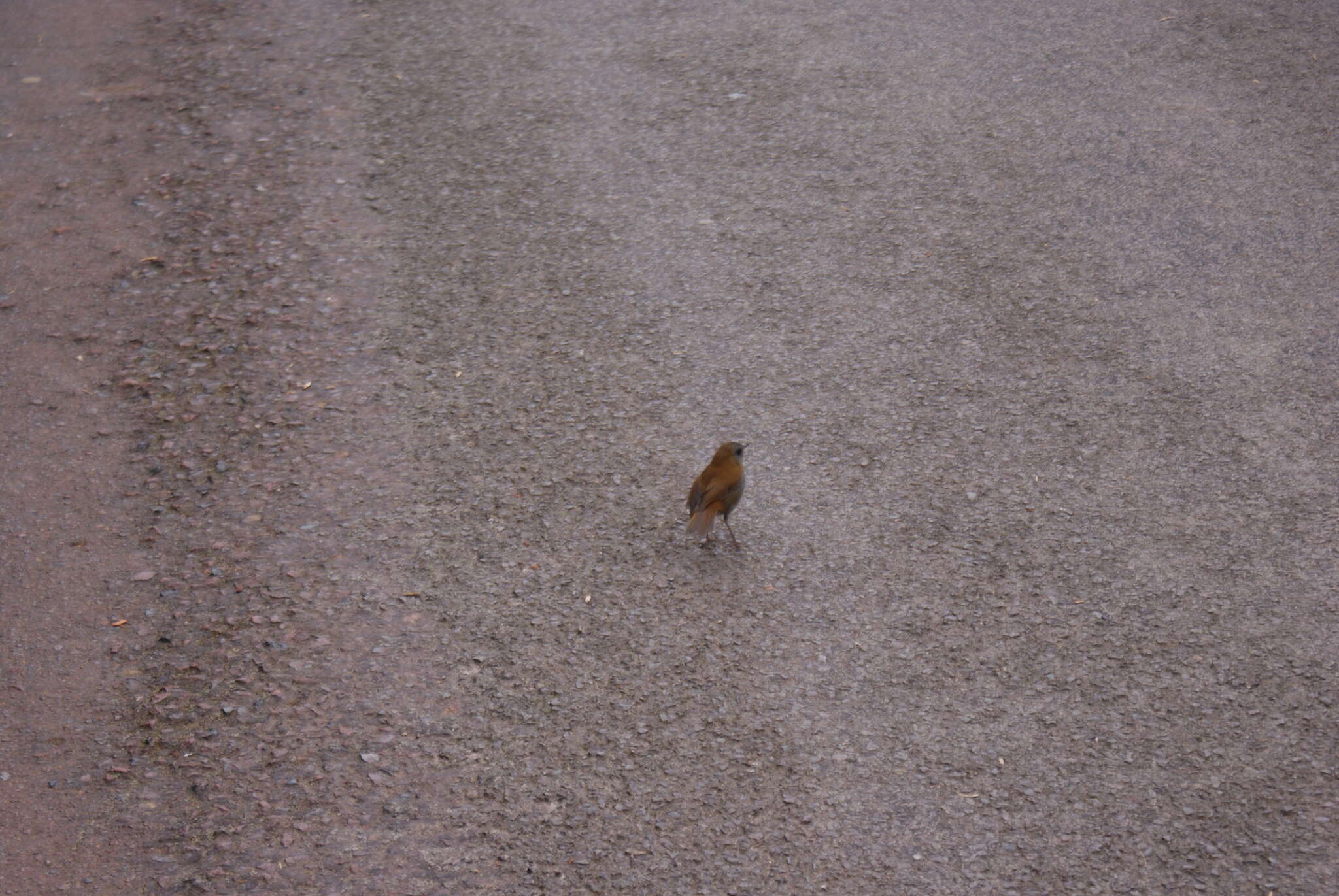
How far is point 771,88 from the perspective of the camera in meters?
7.37

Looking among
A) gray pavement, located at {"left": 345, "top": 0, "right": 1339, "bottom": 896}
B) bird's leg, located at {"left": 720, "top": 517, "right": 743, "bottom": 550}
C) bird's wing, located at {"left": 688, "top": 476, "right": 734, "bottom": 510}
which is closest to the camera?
gray pavement, located at {"left": 345, "top": 0, "right": 1339, "bottom": 896}

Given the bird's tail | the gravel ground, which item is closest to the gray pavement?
the gravel ground

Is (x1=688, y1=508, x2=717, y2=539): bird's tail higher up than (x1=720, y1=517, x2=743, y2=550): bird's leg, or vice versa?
(x1=688, y1=508, x2=717, y2=539): bird's tail

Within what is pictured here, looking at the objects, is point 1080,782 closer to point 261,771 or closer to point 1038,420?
point 1038,420

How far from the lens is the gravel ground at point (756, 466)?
3293mm

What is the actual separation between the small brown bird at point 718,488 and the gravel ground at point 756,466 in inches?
8.5

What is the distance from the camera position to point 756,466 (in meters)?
4.63

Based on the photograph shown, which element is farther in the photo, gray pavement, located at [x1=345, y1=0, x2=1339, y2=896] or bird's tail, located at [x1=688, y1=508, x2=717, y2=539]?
bird's tail, located at [x1=688, y1=508, x2=717, y2=539]

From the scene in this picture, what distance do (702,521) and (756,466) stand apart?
23.9 inches

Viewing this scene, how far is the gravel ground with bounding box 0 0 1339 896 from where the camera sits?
329 cm

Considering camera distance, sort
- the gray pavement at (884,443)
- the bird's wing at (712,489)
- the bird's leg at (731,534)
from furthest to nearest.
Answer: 1. the bird's leg at (731,534)
2. the bird's wing at (712,489)
3. the gray pavement at (884,443)

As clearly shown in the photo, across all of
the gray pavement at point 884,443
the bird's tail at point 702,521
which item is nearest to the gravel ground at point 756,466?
the gray pavement at point 884,443

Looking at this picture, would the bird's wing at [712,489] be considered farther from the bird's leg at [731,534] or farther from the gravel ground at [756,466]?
the gravel ground at [756,466]

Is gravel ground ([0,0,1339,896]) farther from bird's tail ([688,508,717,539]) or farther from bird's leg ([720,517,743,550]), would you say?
A: bird's tail ([688,508,717,539])
